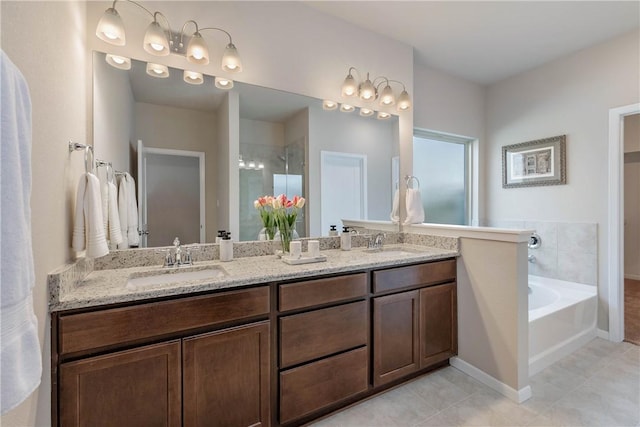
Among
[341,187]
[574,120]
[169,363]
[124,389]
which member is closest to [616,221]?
[574,120]

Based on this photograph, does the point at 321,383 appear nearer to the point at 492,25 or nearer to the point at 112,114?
the point at 112,114

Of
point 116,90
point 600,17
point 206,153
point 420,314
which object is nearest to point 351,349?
point 420,314

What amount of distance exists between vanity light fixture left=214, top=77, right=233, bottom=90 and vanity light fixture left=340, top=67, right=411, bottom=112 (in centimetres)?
92

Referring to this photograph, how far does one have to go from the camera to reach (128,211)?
1.64 metres

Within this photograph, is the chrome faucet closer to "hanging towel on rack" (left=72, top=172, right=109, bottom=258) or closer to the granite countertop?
the granite countertop

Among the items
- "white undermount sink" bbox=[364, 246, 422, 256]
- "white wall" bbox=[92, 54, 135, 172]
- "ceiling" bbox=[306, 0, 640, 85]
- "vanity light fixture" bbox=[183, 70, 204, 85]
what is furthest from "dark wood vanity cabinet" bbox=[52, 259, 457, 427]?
"ceiling" bbox=[306, 0, 640, 85]

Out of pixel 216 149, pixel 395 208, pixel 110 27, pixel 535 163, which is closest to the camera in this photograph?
pixel 110 27

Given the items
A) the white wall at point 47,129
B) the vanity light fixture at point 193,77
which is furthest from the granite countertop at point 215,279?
the vanity light fixture at point 193,77

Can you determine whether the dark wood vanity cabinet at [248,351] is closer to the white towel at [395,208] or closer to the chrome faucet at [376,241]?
the chrome faucet at [376,241]

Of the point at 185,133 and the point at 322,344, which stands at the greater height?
the point at 185,133

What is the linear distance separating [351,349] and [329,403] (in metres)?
0.32

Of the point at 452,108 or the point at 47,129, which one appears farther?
the point at 452,108

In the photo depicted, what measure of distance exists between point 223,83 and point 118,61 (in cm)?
57

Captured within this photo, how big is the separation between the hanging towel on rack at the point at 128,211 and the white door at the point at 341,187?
1279 millimetres
